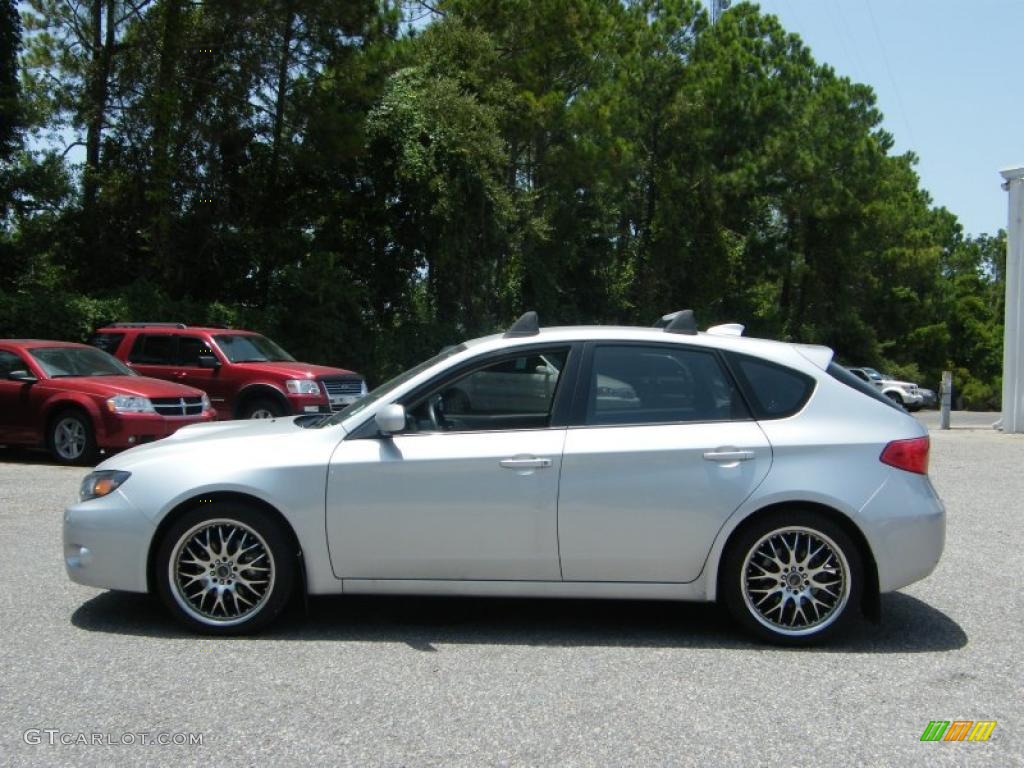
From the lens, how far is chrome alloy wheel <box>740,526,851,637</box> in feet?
17.6

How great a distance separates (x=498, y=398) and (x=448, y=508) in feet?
2.19

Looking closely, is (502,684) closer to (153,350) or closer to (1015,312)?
(153,350)

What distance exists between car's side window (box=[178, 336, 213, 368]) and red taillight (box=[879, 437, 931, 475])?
39.0 ft

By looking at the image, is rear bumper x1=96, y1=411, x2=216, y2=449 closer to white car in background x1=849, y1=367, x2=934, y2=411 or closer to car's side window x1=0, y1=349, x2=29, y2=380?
car's side window x1=0, y1=349, x2=29, y2=380

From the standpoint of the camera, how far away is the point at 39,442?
42.4 ft

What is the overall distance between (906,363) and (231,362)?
1869 inches

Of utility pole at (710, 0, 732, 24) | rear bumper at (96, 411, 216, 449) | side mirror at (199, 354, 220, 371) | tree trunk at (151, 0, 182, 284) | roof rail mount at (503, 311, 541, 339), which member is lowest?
rear bumper at (96, 411, 216, 449)

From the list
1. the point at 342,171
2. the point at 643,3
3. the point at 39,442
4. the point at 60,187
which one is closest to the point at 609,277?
the point at 643,3

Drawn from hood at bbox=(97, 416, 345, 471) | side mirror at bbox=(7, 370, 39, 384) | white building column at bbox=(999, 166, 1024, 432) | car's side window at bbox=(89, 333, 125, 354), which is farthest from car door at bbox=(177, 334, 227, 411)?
white building column at bbox=(999, 166, 1024, 432)

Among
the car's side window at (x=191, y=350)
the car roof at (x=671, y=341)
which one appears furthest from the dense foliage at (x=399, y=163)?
the car roof at (x=671, y=341)

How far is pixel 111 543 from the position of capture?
17.9 feet

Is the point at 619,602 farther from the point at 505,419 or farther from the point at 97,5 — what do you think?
the point at 97,5

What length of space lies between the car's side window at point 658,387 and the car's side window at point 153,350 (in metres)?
11.5

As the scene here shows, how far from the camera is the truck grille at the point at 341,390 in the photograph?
15.1 meters
